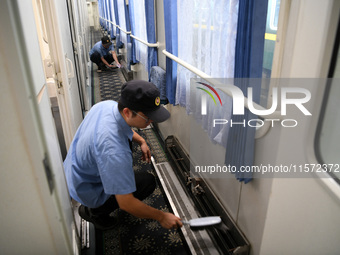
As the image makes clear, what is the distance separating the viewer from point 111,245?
2.03m

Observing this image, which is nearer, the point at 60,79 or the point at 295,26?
the point at 295,26

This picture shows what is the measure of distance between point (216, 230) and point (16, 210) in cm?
156

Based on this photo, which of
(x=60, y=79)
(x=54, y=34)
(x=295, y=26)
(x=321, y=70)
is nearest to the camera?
(x=321, y=70)

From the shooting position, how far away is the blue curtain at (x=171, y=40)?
2.40 meters

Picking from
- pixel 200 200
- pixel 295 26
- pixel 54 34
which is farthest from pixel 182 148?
pixel 295 26

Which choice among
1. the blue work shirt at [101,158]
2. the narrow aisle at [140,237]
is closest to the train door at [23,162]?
the blue work shirt at [101,158]

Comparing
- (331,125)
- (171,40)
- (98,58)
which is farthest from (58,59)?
(98,58)

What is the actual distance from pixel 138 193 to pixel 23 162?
150 cm

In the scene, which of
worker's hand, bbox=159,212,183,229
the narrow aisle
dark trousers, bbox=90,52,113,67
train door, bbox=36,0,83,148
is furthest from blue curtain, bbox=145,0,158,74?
dark trousers, bbox=90,52,113,67

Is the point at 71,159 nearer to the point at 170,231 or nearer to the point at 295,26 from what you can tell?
the point at 170,231

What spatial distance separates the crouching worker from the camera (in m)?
1.47

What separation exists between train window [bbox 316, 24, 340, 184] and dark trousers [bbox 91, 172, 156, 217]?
57.8 inches

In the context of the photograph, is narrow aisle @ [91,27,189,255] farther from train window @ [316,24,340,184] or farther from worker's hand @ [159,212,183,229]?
train window @ [316,24,340,184]

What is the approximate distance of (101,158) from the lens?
148cm
